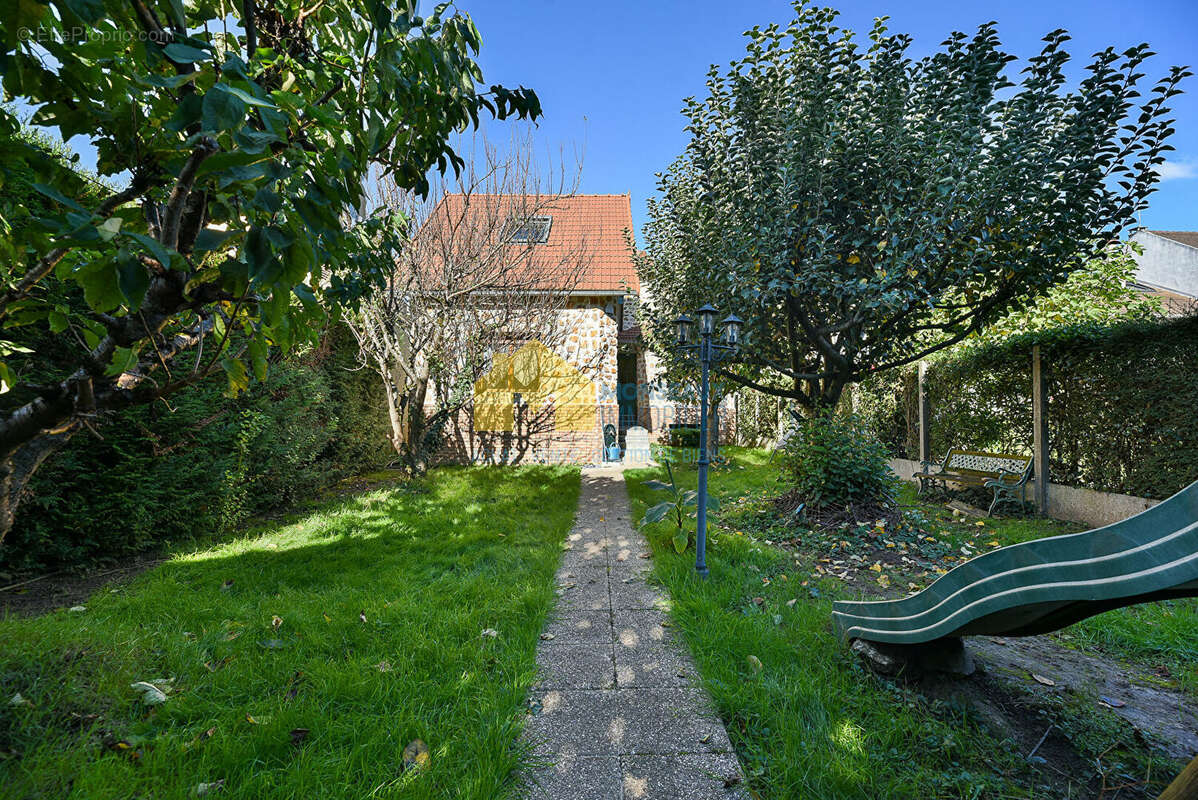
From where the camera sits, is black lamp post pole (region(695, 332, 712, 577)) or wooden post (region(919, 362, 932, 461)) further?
wooden post (region(919, 362, 932, 461))

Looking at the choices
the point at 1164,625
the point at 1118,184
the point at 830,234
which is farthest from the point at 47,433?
the point at 1118,184

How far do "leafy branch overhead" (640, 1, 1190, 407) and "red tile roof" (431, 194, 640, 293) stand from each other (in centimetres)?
325

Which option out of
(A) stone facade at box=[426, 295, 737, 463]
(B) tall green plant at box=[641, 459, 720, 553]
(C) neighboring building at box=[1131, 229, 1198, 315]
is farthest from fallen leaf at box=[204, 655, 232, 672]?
Result: (C) neighboring building at box=[1131, 229, 1198, 315]

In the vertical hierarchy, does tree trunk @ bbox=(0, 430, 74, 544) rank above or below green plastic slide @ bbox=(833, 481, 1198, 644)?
above

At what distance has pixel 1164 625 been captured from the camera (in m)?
2.89

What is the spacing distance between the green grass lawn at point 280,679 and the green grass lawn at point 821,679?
3.13 feet

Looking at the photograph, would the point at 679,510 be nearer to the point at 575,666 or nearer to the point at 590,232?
the point at 575,666

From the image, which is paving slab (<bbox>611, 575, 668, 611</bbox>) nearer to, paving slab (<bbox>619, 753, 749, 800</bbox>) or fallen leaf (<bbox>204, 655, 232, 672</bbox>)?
paving slab (<bbox>619, 753, 749, 800</bbox>)

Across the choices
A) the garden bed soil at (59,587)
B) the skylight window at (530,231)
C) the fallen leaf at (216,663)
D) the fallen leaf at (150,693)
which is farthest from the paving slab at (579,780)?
the skylight window at (530,231)

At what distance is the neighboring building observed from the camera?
12.4 m

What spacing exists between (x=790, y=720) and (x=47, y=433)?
2.83 m

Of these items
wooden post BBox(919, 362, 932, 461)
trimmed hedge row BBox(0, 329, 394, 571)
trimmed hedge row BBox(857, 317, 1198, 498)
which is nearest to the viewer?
trimmed hedge row BBox(0, 329, 394, 571)

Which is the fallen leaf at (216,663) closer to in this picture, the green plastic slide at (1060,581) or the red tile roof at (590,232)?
the green plastic slide at (1060,581)

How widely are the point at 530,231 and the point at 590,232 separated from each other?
3.66 m
